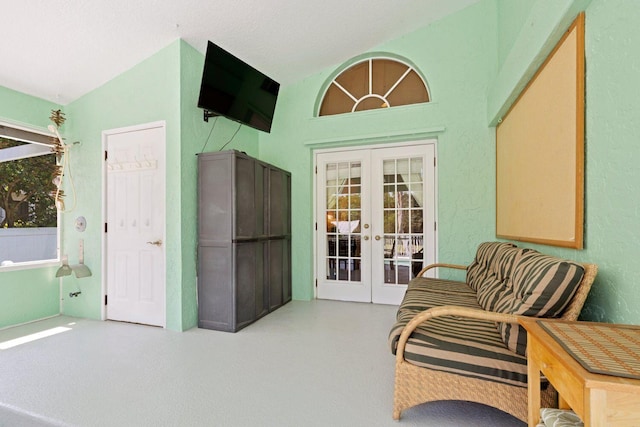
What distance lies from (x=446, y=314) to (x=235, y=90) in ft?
9.83

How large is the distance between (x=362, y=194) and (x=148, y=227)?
8.65 feet

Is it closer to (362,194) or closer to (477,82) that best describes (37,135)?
(362,194)

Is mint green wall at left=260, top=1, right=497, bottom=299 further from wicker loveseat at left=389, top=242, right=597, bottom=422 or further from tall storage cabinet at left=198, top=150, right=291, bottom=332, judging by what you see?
wicker loveseat at left=389, top=242, right=597, bottom=422

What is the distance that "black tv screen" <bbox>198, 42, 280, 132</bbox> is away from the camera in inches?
118

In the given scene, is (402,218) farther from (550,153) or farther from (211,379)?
(211,379)

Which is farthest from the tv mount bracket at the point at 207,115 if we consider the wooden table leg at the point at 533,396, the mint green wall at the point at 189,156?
the wooden table leg at the point at 533,396

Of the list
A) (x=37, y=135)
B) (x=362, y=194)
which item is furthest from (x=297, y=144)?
(x=37, y=135)

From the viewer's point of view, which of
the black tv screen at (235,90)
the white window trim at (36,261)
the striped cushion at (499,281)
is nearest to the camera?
the striped cushion at (499,281)

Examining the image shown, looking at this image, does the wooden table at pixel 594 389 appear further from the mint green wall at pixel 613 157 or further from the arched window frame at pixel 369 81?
the arched window frame at pixel 369 81

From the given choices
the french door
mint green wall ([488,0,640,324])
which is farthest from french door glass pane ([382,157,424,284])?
mint green wall ([488,0,640,324])

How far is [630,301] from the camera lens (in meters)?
1.36

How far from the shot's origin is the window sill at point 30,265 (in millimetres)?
3216

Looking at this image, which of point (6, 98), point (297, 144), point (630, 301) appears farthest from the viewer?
point (297, 144)

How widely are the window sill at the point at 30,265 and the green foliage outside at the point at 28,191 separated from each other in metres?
0.43
